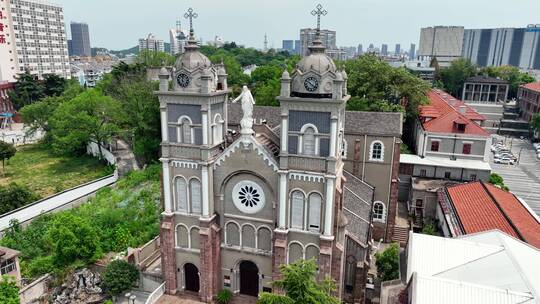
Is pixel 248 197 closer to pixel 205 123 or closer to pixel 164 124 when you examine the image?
pixel 205 123

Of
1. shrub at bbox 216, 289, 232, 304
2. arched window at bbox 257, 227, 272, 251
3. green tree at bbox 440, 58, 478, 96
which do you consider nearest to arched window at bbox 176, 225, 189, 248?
shrub at bbox 216, 289, 232, 304

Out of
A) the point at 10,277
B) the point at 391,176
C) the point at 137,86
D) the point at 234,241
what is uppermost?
the point at 137,86

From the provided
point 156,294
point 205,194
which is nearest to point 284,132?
point 205,194

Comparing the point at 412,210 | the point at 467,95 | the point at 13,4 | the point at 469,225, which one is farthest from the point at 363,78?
the point at 13,4

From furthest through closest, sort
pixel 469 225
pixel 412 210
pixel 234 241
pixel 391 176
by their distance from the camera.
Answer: pixel 412 210 → pixel 391 176 → pixel 469 225 → pixel 234 241

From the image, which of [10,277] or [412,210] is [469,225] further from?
[10,277]

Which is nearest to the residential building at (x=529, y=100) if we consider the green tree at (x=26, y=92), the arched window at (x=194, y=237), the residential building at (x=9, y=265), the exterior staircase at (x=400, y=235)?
the exterior staircase at (x=400, y=235)

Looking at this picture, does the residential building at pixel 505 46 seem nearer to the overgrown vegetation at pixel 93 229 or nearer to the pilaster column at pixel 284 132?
the overgrown vegetation at pixel 93 229
